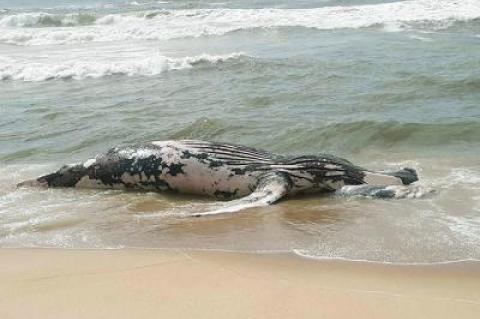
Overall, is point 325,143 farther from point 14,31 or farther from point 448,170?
point 14,31

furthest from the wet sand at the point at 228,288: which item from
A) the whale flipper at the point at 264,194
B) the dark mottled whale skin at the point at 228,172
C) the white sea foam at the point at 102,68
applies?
the white sea foam at the point at 102,68

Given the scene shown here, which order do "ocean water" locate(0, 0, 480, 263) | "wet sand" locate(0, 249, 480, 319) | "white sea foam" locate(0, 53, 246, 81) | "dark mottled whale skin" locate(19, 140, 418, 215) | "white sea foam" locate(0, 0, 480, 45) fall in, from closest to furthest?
1. "wet sand" locate(0, 249, 480, 319)
2. "ocean water" locate(0, 0, 480, 263)
3. "dark mottled whale skin" locate(19, 140, 418, 215)
4. "white sea foam" locate(0, 53, 246, 81)
5. "white sea foam" locate(0, 0, 480, 45)

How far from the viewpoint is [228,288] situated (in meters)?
3.96

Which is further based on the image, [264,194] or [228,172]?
[228,172]

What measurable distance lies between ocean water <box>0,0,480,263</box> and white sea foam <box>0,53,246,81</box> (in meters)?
0.07

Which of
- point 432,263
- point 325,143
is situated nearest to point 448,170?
point 325,143

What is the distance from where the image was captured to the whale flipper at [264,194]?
5797 millimetres

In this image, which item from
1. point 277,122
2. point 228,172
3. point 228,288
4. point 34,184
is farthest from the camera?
point 277,122

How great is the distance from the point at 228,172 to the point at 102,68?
35.2 ft

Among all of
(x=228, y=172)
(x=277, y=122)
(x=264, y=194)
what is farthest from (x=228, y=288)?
(x=277, y=122)

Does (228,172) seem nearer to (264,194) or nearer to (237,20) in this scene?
(264,194)

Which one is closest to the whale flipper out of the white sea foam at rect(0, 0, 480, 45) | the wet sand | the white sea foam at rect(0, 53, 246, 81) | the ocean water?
the ocean water

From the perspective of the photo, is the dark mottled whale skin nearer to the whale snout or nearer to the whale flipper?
the whale flipper

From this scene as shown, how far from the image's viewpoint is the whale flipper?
5797mm
